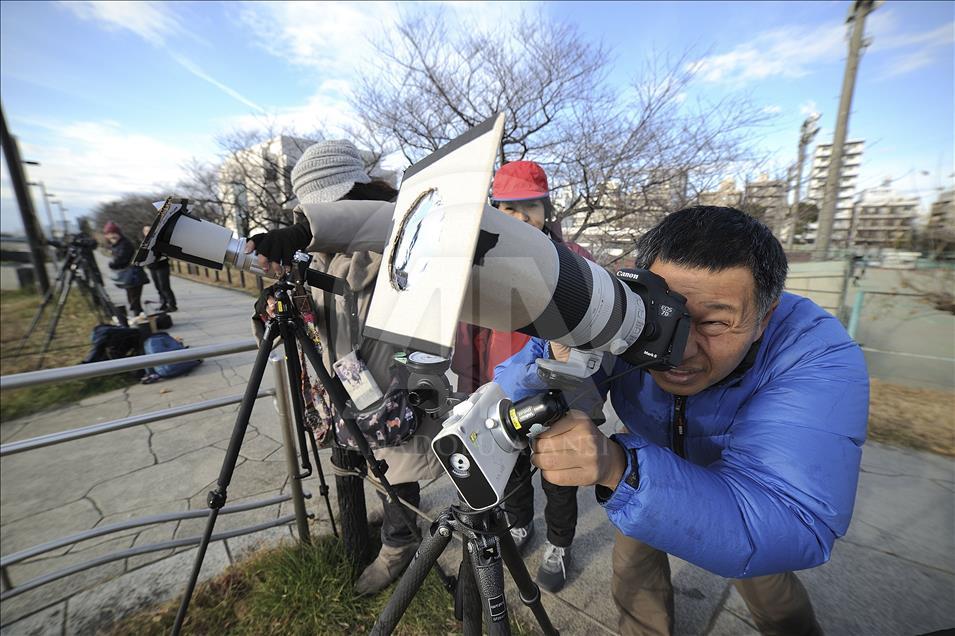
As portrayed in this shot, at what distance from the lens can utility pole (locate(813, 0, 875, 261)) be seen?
6.30 meters

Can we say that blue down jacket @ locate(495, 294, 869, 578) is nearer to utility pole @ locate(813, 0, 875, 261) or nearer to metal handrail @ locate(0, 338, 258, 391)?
metal handrail @ locate(0, 338, 258, 391)

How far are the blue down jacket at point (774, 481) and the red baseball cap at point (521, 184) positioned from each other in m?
1.54

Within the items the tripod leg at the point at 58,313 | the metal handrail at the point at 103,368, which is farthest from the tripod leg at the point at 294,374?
the tripod leg at the point at 58,313

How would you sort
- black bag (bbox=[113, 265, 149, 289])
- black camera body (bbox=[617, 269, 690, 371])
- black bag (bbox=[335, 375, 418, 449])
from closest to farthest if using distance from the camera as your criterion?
black camera body (bbox=[617, 269, 690, 371]), black bag (bbox=[335, 375, 418, 449]), black bag (bbox=[113, 265, 149, 289])

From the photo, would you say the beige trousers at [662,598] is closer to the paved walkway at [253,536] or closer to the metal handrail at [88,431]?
the paved walkway at [253,536]

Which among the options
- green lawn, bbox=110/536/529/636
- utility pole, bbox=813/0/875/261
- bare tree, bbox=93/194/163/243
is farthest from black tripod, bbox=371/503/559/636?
bare tree, bbox=93/194/163/243

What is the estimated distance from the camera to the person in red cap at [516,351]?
6.49ft

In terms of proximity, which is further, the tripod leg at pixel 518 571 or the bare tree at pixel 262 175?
the bare tree at pixel 262 175

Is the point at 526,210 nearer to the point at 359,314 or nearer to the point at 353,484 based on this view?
the point at 359,314

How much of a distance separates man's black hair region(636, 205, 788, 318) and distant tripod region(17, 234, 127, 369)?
7.69 metres

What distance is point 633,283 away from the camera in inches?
37.0

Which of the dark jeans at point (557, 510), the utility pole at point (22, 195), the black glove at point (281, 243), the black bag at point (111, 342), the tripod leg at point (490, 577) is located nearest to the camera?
the tripod leg at point (490, 577)

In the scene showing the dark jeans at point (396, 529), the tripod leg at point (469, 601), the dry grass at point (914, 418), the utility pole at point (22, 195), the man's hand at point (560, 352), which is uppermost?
the utility pole at point (22, 195)

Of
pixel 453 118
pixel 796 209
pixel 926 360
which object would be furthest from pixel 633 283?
pixel 453 118
